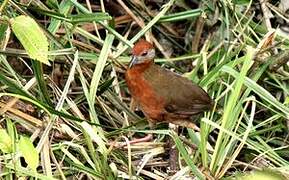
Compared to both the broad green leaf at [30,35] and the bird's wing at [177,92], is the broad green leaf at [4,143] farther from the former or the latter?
the bird's wing at [177,92]

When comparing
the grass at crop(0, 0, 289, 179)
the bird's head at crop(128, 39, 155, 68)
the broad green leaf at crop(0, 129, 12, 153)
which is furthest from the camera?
the bird's head at crop(128, 39, 155, 68)

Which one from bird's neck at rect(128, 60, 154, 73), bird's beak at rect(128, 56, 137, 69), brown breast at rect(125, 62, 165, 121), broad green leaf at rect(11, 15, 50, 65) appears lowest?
brown breast at rect(125, 62, 165, 121)

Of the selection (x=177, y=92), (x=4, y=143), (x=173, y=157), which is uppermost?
(x=4, y=143)

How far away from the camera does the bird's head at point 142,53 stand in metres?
2.67

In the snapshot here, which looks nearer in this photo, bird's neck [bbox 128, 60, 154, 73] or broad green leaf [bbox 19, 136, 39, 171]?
broad green leaf [bbox 19, 136, 39, 171]

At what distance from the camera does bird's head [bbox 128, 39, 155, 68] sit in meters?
2.67

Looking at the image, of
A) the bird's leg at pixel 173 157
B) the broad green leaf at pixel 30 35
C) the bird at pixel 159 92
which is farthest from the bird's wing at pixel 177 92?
the broad green leaf at pixel 30 35

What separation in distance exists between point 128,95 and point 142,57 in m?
0.36

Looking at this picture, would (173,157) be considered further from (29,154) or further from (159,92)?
(29,154)

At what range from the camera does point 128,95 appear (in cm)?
301

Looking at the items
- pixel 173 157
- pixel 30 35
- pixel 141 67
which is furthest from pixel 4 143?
pixel 141 67

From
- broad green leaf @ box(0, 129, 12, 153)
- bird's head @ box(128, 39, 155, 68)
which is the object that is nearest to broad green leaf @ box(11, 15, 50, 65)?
broad green leaf @ box(0, 129, 12, 153)

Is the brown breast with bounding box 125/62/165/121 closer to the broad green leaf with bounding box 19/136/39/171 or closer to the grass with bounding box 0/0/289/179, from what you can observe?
the grass with bounding box 0/0/289/179

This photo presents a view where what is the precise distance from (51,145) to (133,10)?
1014 mm
